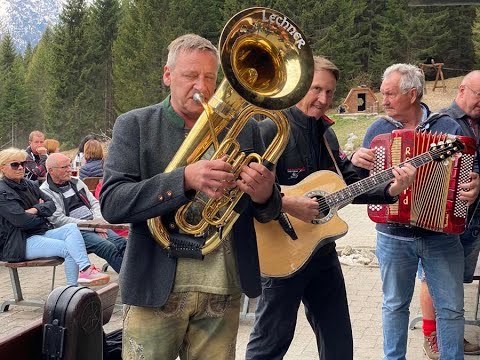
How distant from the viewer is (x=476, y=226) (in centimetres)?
460

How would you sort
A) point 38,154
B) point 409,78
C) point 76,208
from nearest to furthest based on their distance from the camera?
point 409,78
point 76,208
point 38,154

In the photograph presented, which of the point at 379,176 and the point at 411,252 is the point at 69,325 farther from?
the point at 411,252

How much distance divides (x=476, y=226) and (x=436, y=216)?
96 cm

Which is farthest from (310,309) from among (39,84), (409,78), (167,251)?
(39,84)

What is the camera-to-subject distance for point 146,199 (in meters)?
2.30

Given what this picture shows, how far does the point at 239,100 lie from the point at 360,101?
35.0 metres

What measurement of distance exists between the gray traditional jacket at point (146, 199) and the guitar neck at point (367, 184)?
3.84 ft

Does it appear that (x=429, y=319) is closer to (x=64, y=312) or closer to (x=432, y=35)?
(x=64, y=312)

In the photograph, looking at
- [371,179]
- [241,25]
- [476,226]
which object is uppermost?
[241,25]

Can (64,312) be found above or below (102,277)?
above

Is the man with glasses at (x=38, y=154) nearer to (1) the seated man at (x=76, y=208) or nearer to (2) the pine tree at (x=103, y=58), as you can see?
(1) the seated man at (x=76, y=208)

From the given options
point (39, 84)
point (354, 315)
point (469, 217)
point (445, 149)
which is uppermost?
point (39, 84)

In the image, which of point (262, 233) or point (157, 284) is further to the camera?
point (262, 233)

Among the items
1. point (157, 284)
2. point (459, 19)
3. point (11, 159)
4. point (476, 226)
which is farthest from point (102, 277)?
point (459, 19)
